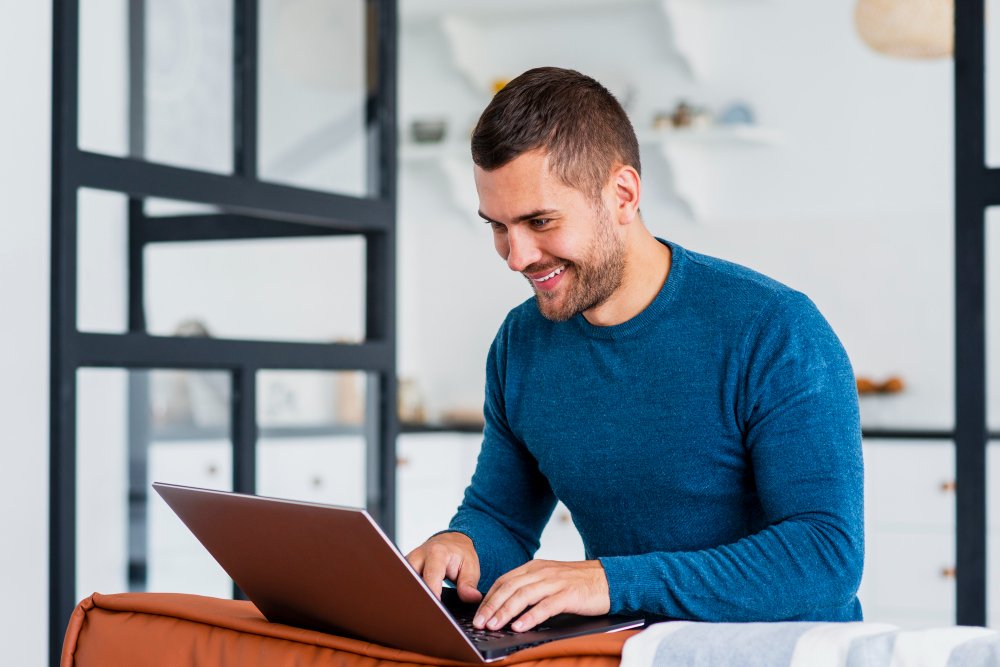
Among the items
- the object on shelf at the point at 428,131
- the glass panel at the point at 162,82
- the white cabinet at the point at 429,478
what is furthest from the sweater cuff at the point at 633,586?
the object on shelf at the point at 428,131

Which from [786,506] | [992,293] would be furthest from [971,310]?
[786,506]

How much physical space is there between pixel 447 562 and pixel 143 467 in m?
1.14

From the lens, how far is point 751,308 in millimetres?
1485

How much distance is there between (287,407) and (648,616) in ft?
4.98

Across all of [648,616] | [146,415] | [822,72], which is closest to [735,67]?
[822,72]

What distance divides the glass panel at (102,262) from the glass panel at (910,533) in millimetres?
2671

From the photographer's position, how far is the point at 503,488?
170 cm

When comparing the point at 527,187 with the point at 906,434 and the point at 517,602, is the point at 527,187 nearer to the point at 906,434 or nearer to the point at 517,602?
the point at 517,602

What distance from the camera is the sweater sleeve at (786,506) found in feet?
4.22

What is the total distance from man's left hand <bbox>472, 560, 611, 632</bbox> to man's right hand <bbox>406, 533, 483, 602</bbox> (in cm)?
22

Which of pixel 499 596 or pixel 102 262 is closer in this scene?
pixel 499 596

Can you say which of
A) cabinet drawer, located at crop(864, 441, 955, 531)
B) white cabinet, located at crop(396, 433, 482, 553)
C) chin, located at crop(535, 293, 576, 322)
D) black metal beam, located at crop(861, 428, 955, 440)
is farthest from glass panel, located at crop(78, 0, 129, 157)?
cabinet drawer, located at crop(864, 441, 955, 531)

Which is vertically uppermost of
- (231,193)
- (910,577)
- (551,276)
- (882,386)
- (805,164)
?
(805,164)

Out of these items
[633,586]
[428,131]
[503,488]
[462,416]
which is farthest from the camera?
[428,131]
